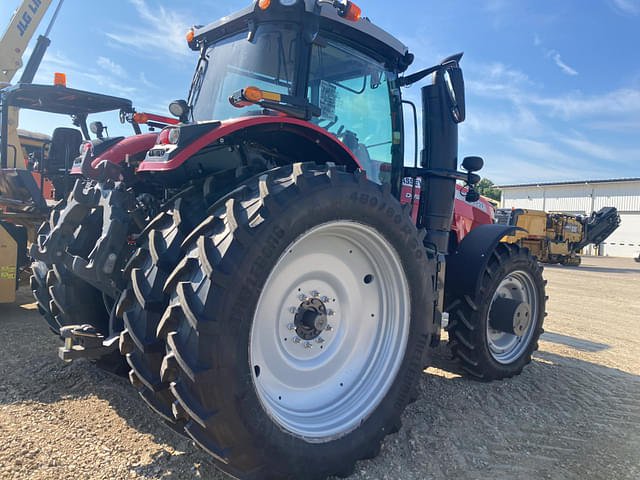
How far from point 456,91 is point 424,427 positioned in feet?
7.87

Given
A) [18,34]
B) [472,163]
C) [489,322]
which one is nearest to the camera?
[472,163]

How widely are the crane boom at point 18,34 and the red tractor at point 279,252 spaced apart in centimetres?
919

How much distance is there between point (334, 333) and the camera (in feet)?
8.25

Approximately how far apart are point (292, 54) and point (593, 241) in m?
20.8

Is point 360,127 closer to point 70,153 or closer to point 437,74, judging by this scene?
point 437,74

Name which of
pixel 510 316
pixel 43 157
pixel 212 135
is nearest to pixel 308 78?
pixel 212 135

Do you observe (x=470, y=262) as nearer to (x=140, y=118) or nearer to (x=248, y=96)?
(x=248, y=96)

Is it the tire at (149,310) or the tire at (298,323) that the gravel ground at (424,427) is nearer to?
the tire at (298,323)

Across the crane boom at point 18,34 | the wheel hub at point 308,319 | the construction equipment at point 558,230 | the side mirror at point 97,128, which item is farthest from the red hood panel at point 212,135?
the construction equipment at point 558,230

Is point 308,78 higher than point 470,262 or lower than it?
higher

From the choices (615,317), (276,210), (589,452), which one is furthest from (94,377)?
(615,317)

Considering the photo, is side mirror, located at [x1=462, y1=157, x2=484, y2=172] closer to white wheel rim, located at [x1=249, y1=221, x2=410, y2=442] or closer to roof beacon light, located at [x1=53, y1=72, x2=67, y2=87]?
white wheel rim, located at [x1=249, y1=221, x2=410, y2=442]

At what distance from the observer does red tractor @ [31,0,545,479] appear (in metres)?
1.80

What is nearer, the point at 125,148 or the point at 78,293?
the point at 78,293
